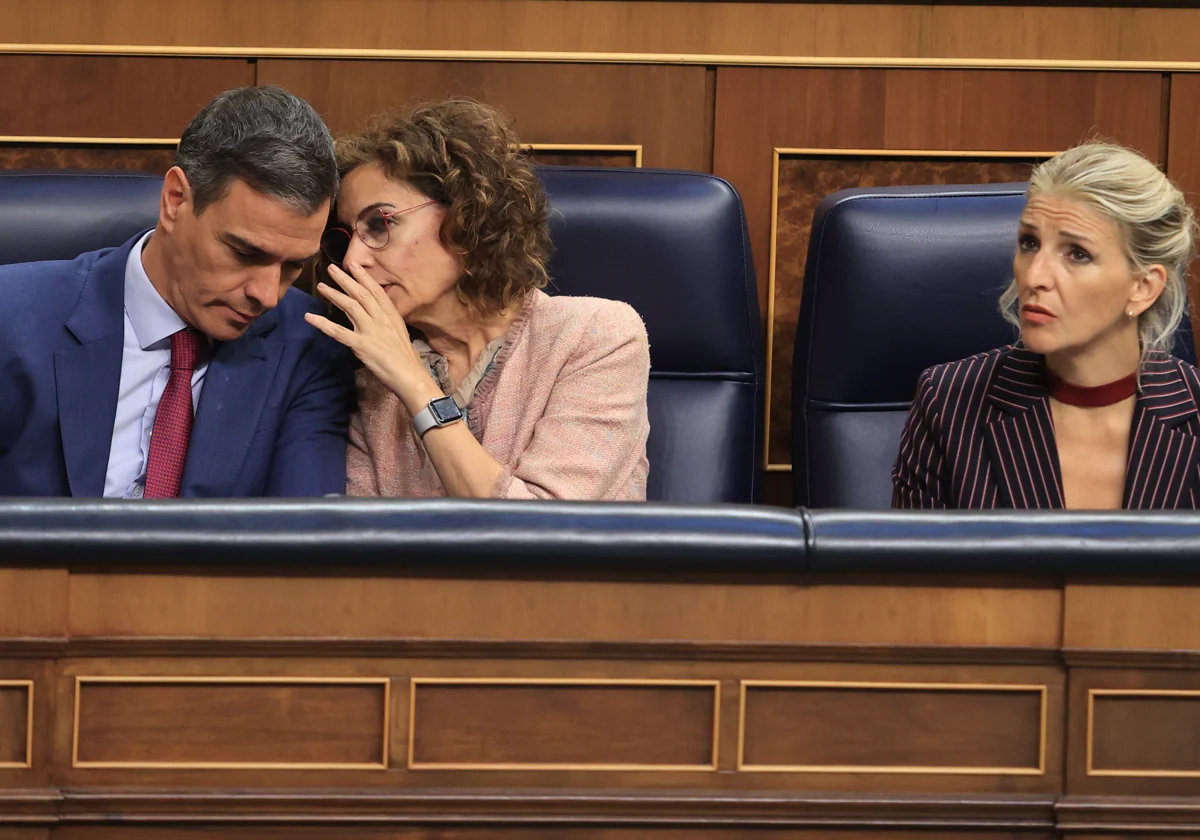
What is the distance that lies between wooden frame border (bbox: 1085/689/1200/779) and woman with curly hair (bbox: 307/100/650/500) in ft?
2.31

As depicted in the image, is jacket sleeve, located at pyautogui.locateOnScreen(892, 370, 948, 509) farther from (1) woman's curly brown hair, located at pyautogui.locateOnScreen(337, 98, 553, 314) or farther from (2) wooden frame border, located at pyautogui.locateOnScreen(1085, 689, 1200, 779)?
(2) wooden frame border, located at pyautogui.locateOnScreen(1085, 689, 1200, 779)

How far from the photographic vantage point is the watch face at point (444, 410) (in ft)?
4.98

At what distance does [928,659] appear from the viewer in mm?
931

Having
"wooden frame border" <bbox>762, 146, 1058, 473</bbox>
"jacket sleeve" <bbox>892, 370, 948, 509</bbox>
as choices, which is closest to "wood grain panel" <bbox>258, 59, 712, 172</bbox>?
"wooden frame border" <bbox>762, 146, 1058, 473</bbox>

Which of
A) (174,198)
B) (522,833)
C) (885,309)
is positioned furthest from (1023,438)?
(174,198)

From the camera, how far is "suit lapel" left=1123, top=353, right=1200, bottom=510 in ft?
4.80

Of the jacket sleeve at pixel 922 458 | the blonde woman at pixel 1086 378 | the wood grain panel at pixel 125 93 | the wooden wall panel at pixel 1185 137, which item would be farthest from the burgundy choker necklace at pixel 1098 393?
the wood grain panel at pixel 125 93

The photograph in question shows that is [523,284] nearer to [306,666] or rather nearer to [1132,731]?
[306,666]

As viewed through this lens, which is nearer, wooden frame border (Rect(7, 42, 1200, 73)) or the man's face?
the man's face

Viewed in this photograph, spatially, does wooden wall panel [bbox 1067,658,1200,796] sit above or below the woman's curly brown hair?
below

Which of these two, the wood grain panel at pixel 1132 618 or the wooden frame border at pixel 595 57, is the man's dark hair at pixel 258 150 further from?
the wood grain panel at pixel 1132 618

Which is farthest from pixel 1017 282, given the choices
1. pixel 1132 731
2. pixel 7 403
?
pixel 7 403

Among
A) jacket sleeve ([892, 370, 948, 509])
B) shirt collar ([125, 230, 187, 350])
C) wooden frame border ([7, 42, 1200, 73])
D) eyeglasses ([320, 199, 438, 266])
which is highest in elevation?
wooden frame border ([7, 42, 1200, 73])

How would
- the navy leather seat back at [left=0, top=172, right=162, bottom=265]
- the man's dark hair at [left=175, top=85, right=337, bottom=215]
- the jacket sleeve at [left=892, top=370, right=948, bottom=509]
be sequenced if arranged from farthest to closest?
the navy leather seat back at [left=0, top=172, right=162, bottom=265] → the jacket sleeve at [left=892, top=370, right=948, bottom=509] → the man's dark hair at [left=175, top=85, right=337, bottom=215]
